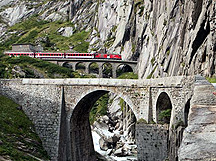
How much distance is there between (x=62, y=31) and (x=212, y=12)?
91154 millimetres

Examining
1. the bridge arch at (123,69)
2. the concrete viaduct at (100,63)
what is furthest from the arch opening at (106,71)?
the concrete viaduct at (100,63)

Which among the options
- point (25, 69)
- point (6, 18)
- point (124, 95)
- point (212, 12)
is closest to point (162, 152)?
point (124, 95)

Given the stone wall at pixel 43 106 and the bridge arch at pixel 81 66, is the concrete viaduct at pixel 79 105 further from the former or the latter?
the bridge arch at pixel 81 66

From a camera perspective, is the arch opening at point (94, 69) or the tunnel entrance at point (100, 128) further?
the arch opening at point (94, 69)

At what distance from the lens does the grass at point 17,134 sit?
19.0 meters

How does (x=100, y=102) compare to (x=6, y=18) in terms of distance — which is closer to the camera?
(x=100, y=102)

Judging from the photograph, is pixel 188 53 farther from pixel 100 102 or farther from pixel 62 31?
pixel 62 31

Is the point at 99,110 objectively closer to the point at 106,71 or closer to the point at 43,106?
the point at 43,106

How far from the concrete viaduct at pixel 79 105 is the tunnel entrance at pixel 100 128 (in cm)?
9

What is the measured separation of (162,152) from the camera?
1855cm

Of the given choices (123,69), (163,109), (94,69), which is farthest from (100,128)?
(94,69)

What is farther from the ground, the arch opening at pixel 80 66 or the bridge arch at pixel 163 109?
the arch opening at pixel 80 66

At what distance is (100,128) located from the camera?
39219 mm

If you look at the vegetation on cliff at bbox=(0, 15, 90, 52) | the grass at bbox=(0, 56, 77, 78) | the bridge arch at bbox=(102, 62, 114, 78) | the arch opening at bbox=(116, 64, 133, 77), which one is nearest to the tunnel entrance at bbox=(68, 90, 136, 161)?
the grass at bbox=(0, 56, 77, 78)
